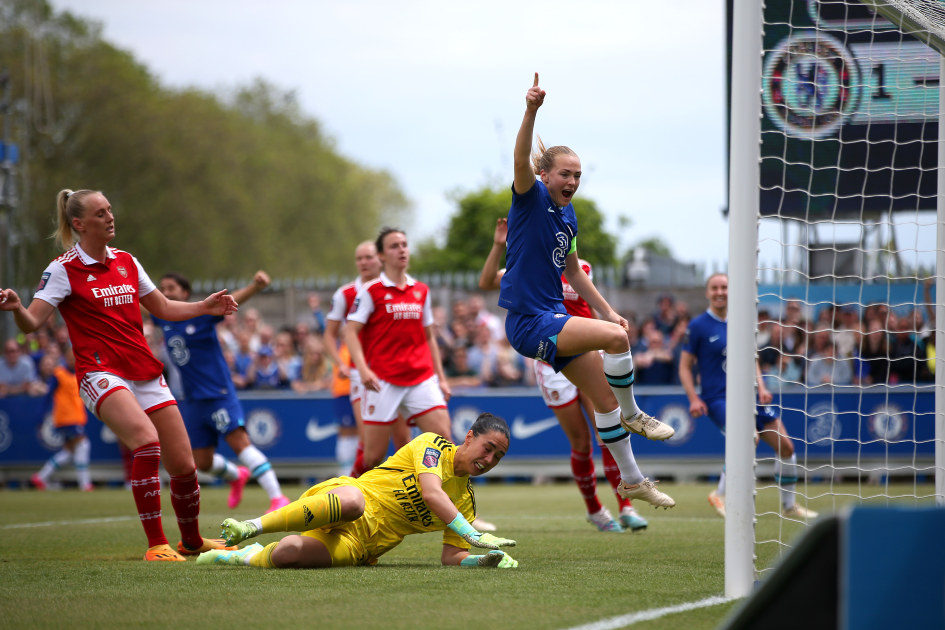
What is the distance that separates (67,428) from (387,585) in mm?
11328

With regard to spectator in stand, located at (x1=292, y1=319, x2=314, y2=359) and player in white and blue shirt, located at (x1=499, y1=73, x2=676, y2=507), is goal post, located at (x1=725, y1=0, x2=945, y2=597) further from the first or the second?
spectator in stand, located at (x1=292, y1=319, x2=314, y2=359)

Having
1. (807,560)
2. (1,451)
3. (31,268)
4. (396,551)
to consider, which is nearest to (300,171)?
(31,268)

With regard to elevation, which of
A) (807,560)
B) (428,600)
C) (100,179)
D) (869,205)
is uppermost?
(100,179)

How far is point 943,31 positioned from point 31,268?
35603 millimetres

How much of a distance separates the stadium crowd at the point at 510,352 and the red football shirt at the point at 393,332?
563cm

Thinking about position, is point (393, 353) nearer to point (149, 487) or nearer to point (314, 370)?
point (149, 487)

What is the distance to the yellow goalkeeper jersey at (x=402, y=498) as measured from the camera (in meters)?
5.74

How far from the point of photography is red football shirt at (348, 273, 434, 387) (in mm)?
8406

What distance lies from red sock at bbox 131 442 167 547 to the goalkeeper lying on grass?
713mm

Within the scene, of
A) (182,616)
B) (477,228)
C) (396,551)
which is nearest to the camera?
(182,616)

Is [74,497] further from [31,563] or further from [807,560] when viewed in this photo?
[807,560]

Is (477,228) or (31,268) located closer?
(477,228)

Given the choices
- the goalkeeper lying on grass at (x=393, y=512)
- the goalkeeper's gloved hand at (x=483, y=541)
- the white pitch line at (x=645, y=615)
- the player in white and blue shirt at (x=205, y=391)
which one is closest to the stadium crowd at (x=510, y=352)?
the player in white and blue shirt at (x=205, y=391)

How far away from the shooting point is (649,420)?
5824 mm
